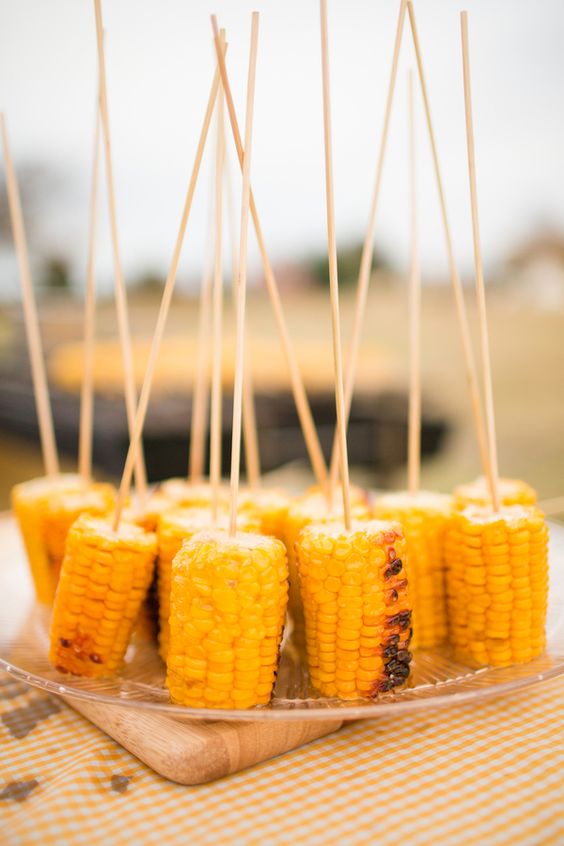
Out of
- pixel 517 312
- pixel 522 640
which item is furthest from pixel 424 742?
pixel 517 312

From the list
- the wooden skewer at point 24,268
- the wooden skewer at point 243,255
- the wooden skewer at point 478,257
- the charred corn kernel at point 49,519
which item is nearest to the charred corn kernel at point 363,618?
the wooden skewer at point 243,255

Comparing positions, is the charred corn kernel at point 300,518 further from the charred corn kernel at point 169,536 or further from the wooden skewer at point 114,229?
the wooden skewer at point 114,229

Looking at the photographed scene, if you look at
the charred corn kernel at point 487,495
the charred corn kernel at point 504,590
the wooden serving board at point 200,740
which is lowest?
the wooden serving board at point 200,740

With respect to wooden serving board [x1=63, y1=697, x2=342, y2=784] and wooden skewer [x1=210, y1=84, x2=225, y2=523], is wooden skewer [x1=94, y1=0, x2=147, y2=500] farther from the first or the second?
wooden serving board [x1=63, y1=697, x2=342, y2=784]

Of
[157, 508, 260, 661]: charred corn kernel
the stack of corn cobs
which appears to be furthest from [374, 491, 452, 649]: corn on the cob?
[157, 508, 260, 661]: charred corn kernel

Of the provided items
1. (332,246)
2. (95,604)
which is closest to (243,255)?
(332,246)
